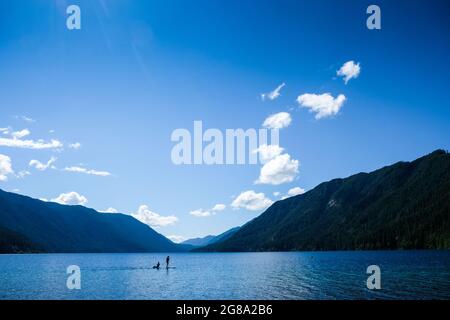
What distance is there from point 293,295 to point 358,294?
7420 millimetres
